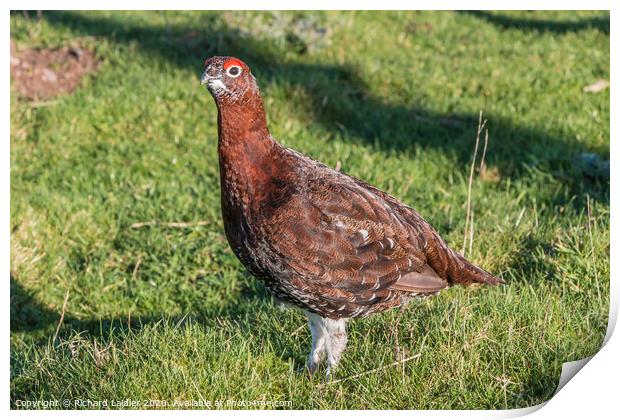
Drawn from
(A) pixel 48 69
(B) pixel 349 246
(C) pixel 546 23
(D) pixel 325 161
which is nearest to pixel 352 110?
(D) pixel 325 161

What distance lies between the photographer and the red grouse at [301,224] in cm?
390

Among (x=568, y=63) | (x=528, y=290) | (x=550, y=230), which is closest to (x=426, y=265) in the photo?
(x=528, y=290)

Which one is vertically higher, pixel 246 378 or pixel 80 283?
pixel 246 378

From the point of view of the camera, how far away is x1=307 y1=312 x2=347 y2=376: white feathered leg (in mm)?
4270

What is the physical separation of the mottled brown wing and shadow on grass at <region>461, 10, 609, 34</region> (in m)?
6.20

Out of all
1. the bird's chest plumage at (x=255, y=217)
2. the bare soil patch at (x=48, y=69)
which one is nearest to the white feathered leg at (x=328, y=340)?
the bird's chest plumage at (x=255, y=217)

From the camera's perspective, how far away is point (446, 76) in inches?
339

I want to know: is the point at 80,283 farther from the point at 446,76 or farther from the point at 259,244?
the point at 446,76

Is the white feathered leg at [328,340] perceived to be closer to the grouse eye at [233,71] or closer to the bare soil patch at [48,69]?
the grouse eye at [233,71]

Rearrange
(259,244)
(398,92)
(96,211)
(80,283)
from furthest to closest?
(398,92) → (96,211) → (80,283) → (259,244)

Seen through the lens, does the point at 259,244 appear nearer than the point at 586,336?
Yes

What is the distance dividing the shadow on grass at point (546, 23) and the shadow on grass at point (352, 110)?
2300mm

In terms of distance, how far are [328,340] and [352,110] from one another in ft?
13.4

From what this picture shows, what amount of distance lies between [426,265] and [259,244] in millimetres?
963
